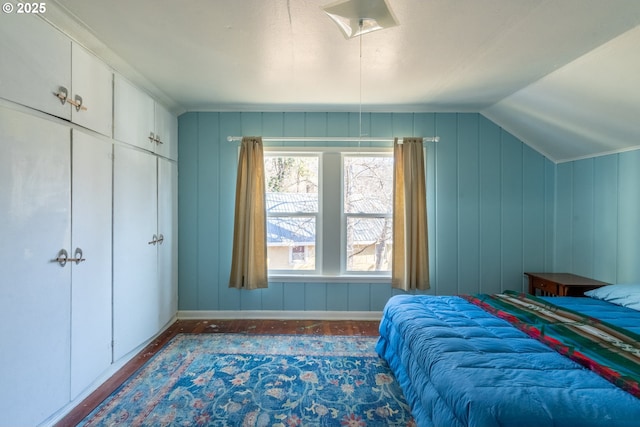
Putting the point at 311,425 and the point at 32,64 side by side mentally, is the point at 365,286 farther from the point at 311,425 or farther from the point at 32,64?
the point at 32,64

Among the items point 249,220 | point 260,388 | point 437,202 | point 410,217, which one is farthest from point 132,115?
point 437,202

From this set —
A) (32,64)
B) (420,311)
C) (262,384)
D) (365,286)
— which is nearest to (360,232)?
(365,286)

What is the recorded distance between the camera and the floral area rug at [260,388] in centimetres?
178

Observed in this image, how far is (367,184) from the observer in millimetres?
3428

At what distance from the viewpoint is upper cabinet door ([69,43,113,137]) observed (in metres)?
1.87

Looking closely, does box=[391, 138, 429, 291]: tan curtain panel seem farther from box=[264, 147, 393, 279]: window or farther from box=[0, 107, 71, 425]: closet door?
box=[0, 107, 71, 425]: closet door

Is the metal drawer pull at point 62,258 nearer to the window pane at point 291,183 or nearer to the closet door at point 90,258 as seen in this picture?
the closet door at point 90,258

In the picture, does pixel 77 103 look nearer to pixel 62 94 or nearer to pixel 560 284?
pixel 62 94

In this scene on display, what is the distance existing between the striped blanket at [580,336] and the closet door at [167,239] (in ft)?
9.74

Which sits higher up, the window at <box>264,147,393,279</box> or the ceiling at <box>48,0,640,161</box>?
the ceiling at <box>48,0,640,161</box>

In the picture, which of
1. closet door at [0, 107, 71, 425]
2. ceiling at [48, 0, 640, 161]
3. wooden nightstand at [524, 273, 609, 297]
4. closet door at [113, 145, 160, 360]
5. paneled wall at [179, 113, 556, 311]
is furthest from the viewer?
paneled wall at [179, 113, 556, 311]

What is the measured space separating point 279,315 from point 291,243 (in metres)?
0.84

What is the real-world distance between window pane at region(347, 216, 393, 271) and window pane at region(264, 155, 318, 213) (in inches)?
20.8

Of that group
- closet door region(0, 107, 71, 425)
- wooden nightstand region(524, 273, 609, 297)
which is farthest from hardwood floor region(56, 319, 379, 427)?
wooden nightstand region(524, 273, 609, 297)
